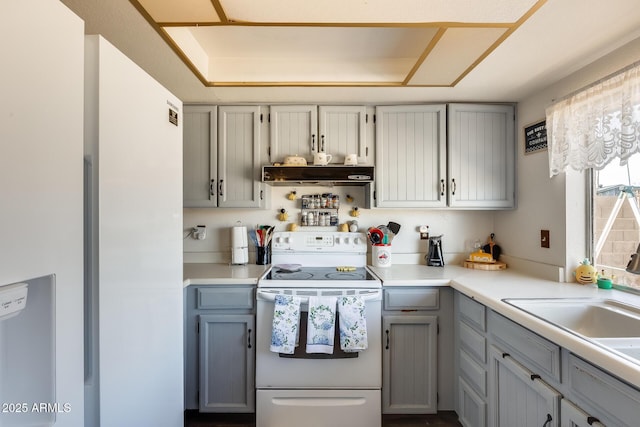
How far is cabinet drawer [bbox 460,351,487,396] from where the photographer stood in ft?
5.53

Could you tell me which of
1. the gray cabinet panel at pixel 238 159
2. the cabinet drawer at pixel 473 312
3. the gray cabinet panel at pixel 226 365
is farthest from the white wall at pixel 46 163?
the cabinet drawer at pixel 473 312

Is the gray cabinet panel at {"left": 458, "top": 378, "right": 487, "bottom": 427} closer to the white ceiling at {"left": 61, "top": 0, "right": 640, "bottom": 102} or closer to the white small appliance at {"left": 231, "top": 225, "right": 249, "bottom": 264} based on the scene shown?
the white small appliance at {"left": 231, "top": 225, "right": 249, "bottom": 264}

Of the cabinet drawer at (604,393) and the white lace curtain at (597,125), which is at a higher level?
the white lace curtain at (597,125)

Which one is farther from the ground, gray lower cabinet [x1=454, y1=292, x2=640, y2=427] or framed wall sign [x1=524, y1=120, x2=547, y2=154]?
framed wall sign [x1=524, y1=120, x2=547, y2=154]

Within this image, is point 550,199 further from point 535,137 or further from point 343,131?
point 343,131

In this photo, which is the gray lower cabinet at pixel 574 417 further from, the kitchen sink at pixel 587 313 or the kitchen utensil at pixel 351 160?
the kitchen utensil at pixel 351 160

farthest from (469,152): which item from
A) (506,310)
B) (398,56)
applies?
(506,310)

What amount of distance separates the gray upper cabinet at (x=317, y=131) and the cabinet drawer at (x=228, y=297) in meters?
0.96

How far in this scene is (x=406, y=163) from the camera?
7.66 feet

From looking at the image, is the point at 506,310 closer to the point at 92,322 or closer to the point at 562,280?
the point at 562,280

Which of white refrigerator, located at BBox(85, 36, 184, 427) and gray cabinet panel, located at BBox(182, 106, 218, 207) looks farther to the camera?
gray cabinet panel, located at BBox(182, 106, 218, 207)

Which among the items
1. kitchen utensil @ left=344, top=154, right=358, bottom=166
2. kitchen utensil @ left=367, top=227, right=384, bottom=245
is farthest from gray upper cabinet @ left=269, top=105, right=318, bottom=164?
kitchen utensil @ left=367, top=227, right=384, bottom=245

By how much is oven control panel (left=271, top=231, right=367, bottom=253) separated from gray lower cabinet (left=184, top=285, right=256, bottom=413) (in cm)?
59

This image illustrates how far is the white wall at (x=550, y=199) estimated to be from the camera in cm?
179
